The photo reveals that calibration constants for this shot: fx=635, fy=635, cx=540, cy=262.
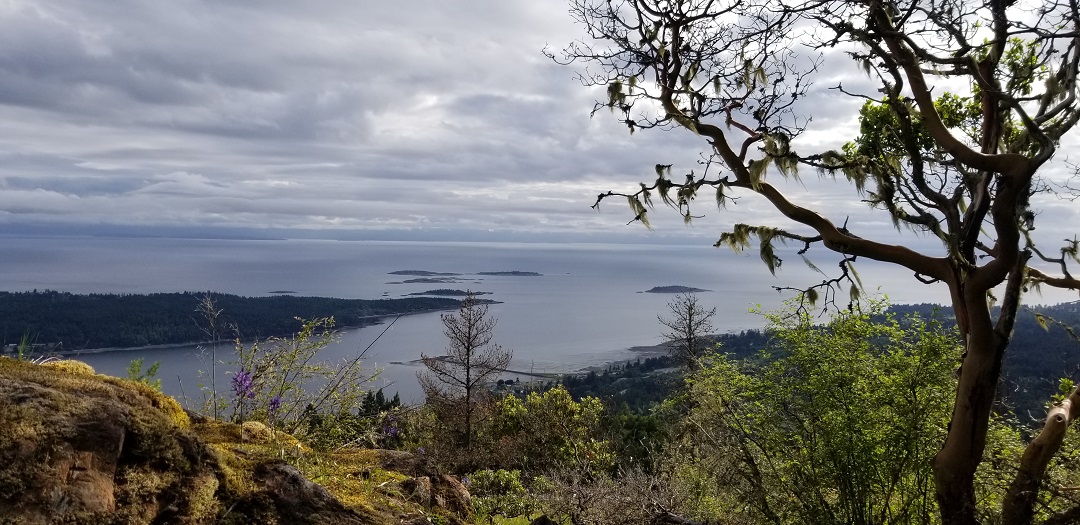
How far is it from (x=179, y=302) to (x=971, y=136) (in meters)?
37.7

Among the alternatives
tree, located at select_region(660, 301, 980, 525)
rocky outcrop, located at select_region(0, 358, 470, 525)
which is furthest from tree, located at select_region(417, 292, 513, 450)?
rocky outcrop, located at select_region(0, 358, 470, 525)

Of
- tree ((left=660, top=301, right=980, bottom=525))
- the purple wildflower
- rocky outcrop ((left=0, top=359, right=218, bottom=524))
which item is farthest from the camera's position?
tree ((left=660, top=301, right=980, bottom=525))

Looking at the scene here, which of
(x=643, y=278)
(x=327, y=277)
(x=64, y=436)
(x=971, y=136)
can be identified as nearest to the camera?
(x=64, y=436)

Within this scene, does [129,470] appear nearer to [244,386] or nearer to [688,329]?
[244,386]

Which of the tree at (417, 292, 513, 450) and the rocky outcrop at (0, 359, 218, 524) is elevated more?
the rocky outcrop at (0, 359, 218, 524)

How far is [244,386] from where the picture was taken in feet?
10.2

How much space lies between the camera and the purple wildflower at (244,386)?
3111 millimetres

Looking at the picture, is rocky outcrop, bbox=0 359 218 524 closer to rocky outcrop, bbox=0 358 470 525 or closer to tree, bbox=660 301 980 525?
rocky outcrop, bbox=0 358 470 525

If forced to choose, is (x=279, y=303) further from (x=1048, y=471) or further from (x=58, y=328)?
(x=1048, y=471)

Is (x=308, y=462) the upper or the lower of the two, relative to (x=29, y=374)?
lower

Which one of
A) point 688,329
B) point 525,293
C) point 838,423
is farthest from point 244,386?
point 525,293

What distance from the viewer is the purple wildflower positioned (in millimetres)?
3111

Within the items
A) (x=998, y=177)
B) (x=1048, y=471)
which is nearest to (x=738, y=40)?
(x=998, y=177)

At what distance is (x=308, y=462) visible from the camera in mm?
2732
